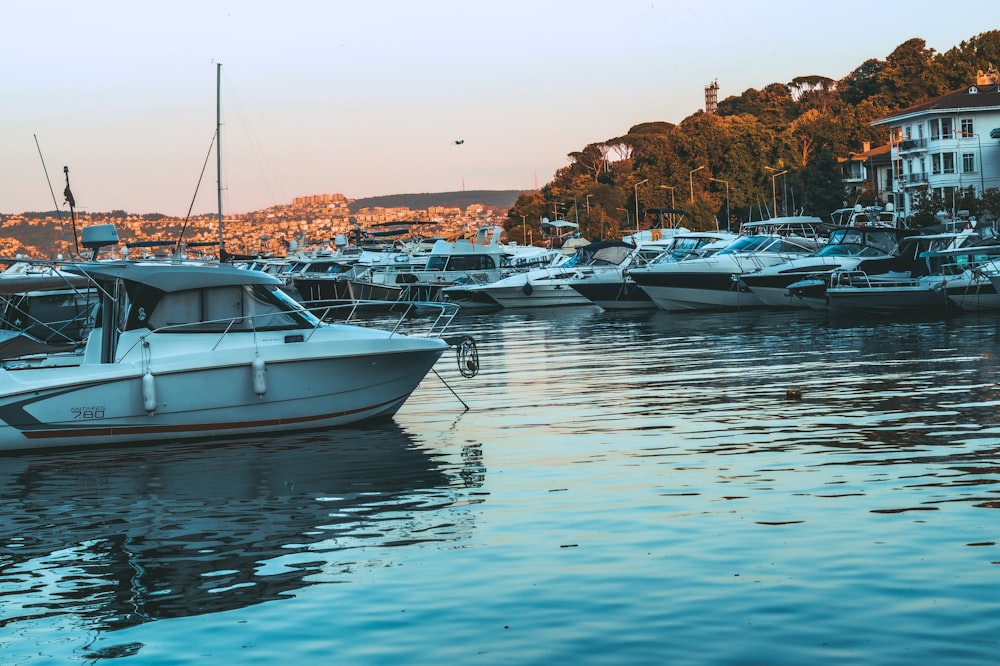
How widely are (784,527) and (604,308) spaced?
42582 millimetres

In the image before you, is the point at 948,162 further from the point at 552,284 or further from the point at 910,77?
the point at 552,284

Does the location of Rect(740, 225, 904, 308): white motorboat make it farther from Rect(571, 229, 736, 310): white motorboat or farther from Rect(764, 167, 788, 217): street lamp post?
Rect(764, 167, 788, 217): street lamp post

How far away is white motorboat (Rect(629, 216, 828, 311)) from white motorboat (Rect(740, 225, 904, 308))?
2.78ft

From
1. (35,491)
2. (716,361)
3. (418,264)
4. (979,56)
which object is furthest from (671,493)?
(979,56)

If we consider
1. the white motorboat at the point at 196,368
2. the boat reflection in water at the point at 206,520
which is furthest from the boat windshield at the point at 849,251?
the boat reflection in water at the point at 206,520

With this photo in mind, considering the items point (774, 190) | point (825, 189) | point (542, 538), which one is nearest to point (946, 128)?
point (825, 189)

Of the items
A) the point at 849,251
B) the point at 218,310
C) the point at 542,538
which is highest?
the point at 218,310

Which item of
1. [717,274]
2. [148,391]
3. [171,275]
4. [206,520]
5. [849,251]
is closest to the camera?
[206,520]

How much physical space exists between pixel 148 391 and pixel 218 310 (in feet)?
5.39

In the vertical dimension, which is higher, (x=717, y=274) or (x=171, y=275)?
(x=171, y=275)

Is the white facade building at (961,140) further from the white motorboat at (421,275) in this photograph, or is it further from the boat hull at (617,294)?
the boat hull at (617,294)

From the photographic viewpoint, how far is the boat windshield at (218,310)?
19.1m

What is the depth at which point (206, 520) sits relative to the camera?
13930mm

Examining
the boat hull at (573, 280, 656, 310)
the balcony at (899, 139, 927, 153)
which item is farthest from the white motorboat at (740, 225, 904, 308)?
the balcony at (899, 139, 927, 153)
